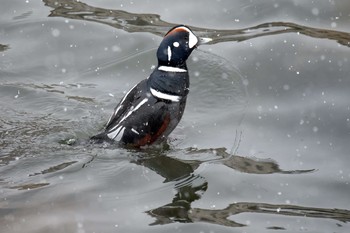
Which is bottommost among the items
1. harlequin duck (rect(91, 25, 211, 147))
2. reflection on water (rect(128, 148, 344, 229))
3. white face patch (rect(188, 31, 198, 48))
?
reflection on water (rect(128, 148, 344, 229))

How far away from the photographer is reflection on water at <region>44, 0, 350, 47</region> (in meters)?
9.59

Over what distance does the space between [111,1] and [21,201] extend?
4.55m

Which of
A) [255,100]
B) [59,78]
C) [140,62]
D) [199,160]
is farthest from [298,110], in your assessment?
[59,78]

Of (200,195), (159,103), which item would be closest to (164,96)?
(159,103)

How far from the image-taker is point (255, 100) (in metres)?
8.72

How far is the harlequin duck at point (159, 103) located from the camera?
7.86 meters

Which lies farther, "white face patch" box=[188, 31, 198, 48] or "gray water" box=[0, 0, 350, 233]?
"white face patch" box=[188, 31, 198, 48]

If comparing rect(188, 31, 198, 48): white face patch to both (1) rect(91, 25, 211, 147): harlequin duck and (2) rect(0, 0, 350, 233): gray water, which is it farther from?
(2) rect(0, 0, 350, 233): gray water

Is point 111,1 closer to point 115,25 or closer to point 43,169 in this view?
A: point 115,25

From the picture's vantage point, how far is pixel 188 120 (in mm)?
8539

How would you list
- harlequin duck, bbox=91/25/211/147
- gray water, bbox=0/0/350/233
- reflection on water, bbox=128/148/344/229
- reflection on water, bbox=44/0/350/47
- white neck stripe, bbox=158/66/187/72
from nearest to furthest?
reflection on water, bbox=128/148/344/229, gray water, bbox=0/0/350/233, harlequin duck, bbox=91/25/211/147, white neck stripe, bbox=158/66/187/72, reflection on water, bbox=44/0/350/47

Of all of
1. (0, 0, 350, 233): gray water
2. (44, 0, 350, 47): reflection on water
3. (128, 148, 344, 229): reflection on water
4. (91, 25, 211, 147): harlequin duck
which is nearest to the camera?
(128, 148, 344, 229): reflection on water

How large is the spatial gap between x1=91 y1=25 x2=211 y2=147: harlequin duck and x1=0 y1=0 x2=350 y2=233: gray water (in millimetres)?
189

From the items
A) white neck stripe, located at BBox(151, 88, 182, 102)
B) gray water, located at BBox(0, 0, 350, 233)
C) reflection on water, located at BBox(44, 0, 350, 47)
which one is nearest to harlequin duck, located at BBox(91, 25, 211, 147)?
white neck stripe, located at BBox(151, 88, 182, 102)
